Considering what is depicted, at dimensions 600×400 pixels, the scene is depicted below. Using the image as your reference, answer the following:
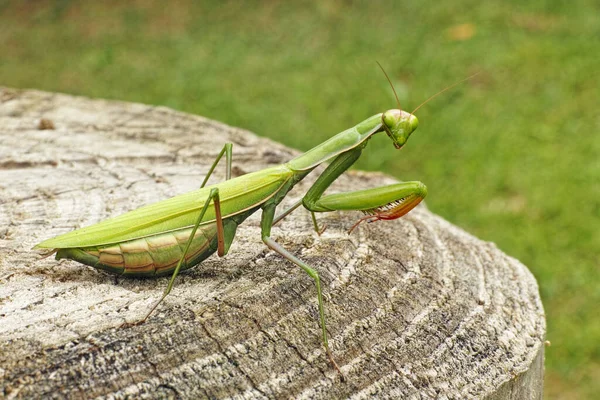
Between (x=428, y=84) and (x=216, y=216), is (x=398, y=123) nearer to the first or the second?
(x=216, y=216)

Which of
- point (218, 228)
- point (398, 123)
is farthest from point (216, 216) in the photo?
point (398, 123)

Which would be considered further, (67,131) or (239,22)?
(239,22)

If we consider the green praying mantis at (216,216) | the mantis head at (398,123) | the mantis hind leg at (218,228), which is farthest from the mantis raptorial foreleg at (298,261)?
the mantis head at (398,123)

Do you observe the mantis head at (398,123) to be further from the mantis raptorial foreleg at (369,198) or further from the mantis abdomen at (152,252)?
the mantis abdomen at (152,252)

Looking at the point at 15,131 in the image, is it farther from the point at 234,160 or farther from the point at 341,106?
the point at 341,106

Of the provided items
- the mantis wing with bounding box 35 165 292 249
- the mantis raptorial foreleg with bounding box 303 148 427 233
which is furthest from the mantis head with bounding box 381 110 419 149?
the mantis wing with bounding box 35 165 292 249

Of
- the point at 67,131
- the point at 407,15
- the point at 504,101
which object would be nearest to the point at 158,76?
the point at 407,15

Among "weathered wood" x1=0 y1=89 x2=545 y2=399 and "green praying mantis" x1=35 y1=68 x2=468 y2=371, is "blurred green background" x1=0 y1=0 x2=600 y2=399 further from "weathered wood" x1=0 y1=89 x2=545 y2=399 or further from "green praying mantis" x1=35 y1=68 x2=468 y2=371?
"green praying mantis" x1=35 y1=68 x2=468 y2=371

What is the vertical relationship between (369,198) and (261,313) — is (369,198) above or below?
above
